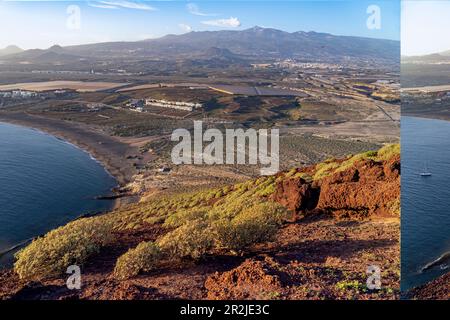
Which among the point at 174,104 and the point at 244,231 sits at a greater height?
the point at 174,104

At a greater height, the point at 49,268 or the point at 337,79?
the point at 337,79

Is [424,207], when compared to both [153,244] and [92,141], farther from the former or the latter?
[92,141]

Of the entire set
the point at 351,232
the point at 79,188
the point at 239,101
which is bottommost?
the point at 79,188

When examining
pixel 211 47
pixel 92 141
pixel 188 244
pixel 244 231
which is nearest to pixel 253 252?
pixel 244 231

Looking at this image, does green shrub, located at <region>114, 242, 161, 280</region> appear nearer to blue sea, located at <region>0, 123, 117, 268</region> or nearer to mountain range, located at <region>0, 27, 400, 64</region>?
blue sea, located at <region>0, 123, 117, 268</region>

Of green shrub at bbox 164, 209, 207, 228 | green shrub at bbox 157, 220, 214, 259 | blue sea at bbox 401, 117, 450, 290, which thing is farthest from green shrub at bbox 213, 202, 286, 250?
blue sea at bbox 401, 117, 450, 290

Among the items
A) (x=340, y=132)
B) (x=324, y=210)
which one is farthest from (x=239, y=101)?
(x=324, y=210)
